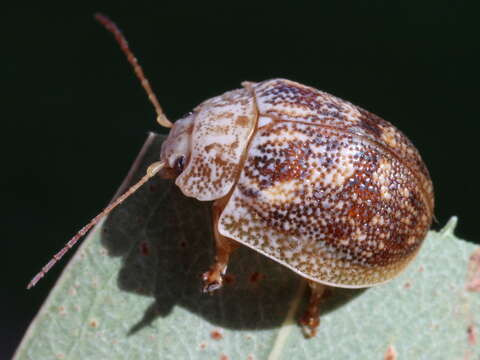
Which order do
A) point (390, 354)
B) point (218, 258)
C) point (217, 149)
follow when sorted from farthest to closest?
1. point (390, 354)
2. point (218, 258)
3. point (217, 149)

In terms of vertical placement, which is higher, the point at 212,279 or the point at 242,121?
the point at 242,121

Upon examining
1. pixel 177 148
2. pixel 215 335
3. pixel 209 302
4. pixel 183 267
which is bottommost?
pixel 215 335

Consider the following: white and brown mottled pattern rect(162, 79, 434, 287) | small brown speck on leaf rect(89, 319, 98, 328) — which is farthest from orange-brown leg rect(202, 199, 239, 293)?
small brown speck on leaf rect(89, 319, 98, 328)

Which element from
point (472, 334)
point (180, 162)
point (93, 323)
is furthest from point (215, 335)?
point (472, 334)

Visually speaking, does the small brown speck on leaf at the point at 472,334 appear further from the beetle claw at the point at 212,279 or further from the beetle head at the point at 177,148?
the beetle head at the point at 177,148

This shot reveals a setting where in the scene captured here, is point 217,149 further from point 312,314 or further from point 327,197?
point 312,314

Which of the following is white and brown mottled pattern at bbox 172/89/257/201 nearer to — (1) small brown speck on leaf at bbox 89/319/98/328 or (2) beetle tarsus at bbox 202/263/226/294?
(2) beetle tarsus at bbox 202/263/226/294

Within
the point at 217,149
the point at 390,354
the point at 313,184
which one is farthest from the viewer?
the point at 390,354
